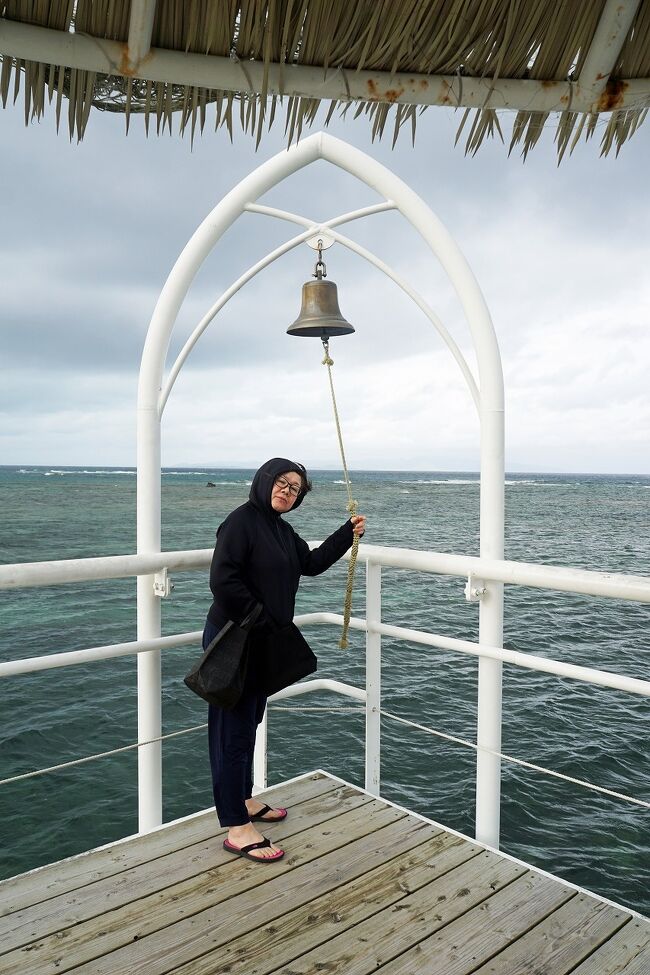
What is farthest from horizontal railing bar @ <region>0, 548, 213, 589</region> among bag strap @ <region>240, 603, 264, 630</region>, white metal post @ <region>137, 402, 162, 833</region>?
bag strap @ <region>240, 603, 264, 630</region>

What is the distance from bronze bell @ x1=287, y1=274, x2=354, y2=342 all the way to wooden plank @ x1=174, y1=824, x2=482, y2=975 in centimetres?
215

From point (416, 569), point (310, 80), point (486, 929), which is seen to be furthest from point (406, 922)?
point (310, 80)

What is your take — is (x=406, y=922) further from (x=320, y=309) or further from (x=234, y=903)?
(x=320, y=309)

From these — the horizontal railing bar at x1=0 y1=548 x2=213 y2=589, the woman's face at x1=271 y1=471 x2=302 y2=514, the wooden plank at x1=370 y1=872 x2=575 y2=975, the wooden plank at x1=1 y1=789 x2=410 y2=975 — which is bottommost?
the wooden plank at x1=1 y1=789 x2=410 y2=975

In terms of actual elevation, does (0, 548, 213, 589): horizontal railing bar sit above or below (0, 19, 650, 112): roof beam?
below

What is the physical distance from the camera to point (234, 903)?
1934mm

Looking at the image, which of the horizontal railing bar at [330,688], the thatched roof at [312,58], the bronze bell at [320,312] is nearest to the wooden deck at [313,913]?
the horizontal railing bar at [330,688]

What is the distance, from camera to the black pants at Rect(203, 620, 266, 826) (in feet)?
7.33

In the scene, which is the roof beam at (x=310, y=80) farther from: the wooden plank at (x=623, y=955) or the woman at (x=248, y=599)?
the wooden plank at (x=623, y=955)

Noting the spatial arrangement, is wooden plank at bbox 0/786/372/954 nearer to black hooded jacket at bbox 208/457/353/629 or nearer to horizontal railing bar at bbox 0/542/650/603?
black hooded jacket at bbox 208/457/353/629

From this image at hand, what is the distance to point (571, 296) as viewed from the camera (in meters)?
48.5

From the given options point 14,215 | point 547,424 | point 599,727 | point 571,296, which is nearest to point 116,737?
point 599,727

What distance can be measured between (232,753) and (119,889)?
1.65 ft

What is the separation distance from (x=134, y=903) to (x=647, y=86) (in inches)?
96.5
